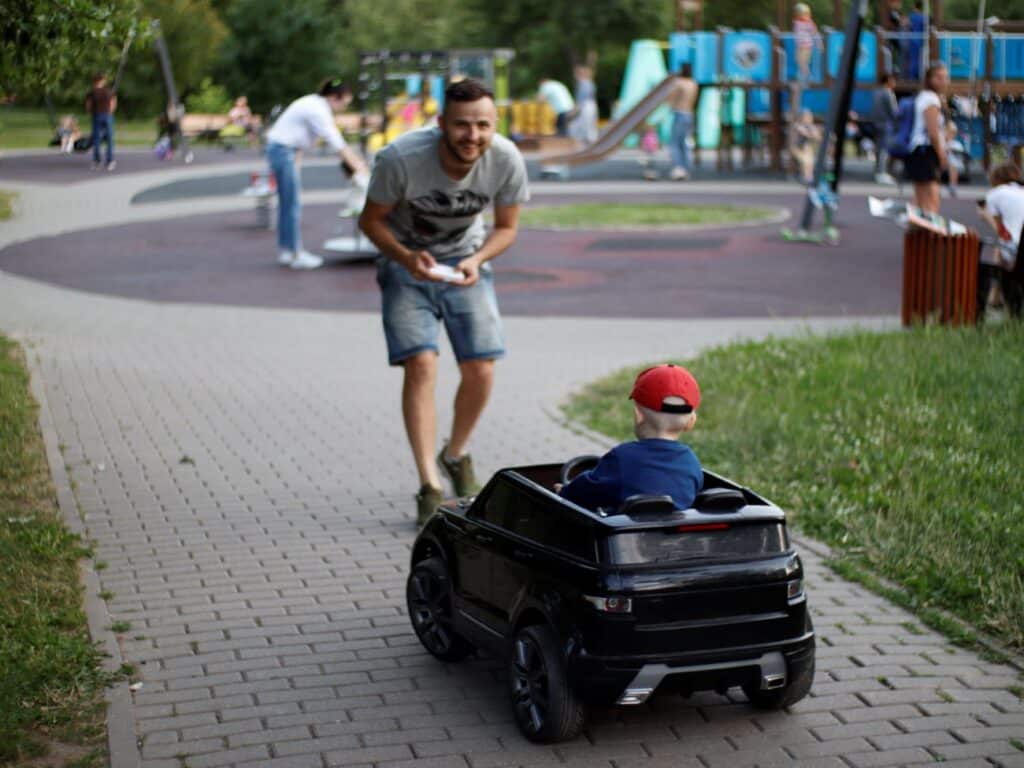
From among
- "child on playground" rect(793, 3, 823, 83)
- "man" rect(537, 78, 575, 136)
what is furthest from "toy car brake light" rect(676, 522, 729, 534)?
"man" rect(537, 78, 575, 136)

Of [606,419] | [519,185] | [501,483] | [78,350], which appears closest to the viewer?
[501,483]

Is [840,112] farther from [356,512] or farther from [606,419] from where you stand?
[356,512]

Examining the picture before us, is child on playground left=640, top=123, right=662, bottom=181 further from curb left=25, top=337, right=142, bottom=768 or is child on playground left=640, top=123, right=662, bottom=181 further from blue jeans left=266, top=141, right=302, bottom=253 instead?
curb left=25, top=337, right=142, bottom=768

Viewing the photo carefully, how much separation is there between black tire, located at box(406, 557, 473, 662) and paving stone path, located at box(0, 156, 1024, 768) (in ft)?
0.29

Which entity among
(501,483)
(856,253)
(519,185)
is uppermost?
(519,185)

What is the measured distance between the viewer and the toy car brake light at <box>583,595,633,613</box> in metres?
4.49

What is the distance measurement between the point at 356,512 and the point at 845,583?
2388mm

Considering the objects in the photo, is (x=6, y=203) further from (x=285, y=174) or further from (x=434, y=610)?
(x=434, y=610)

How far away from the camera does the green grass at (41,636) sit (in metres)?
4.78

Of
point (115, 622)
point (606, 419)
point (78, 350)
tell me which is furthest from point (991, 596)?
point (78, 350)

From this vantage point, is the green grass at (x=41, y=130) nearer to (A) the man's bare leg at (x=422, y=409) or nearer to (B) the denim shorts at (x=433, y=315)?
(B) the denim shorts at (x=433, y=315)

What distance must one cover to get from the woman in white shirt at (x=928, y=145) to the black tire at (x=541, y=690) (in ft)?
43.3

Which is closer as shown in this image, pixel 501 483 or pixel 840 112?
pixel 501 483

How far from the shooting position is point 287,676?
5.37 metres
